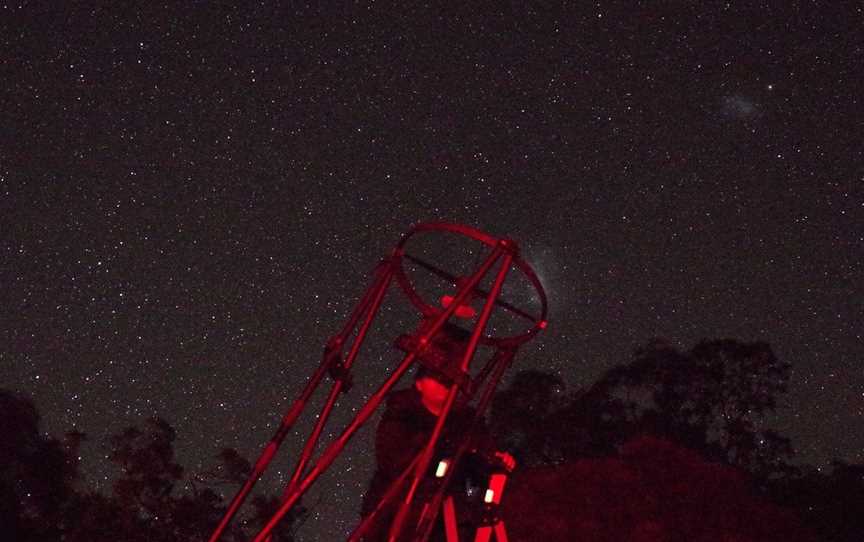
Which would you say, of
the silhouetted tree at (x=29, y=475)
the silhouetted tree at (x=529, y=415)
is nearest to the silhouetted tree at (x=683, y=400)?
the silhouetted tree at (x=529, y=415)

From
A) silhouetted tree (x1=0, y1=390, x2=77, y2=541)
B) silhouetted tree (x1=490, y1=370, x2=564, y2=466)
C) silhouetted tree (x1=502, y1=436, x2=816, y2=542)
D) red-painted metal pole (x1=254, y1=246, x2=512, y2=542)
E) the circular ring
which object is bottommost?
red-painted metal pole (x1=254, y1=246, x2=512, y2=542)

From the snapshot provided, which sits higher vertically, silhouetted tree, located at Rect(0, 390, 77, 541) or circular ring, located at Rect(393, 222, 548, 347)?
silhouetted tree, located at Rect(0, 390, 77, 541)

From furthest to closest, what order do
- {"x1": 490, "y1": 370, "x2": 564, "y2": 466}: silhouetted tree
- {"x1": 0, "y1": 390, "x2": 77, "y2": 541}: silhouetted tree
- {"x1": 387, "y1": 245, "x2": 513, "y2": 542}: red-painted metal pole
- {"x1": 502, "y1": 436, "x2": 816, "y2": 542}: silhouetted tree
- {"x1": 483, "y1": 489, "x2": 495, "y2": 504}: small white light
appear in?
{"x1": 490, "y1": 370, "x2": 564, "y2": 466}: silhouetted tree
{"x1": 0, "y1": 390, "x2": 77, "y2": 541}: silhouetted tree
{"x1": 502, "y1": 436, "x2": 816, "y2": 542}: silhouetted tree
{"x1": 483, "y1": 489, "x2": 495, "y2": 504}: small white light
{"x1": 387, "y1": 245, "x2": 513, "y2": 542}: red-painted metal pole

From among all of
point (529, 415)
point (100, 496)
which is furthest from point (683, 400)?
point (100, 496)

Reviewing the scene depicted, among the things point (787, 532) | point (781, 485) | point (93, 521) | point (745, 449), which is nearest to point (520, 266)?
point (787, 532)

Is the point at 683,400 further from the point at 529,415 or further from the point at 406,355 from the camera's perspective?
the point at 406,355

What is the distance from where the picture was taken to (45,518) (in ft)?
63.5

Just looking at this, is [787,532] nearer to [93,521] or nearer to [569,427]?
[569,427]

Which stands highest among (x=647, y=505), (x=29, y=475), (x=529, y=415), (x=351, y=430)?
(x=529, y=415)

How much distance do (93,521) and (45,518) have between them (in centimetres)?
103

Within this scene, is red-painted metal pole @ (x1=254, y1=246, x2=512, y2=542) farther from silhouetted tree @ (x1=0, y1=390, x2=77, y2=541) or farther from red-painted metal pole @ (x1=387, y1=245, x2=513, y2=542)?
silhouetted tree @ (x1=0, y1=390, x2=77, y2=541)

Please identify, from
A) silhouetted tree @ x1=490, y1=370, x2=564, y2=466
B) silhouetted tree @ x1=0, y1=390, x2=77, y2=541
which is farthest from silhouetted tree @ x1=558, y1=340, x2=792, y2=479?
silhouetted tree @ x1=0, y1=390, x2=77, y2=541

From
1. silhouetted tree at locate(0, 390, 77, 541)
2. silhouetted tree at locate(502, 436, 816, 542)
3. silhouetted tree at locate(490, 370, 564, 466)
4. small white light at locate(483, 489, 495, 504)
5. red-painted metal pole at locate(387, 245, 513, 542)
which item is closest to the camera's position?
red-painted metal pole at locate(387, 245, 513, 542)

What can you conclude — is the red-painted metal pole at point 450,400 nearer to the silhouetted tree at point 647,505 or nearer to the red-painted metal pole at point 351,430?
the red-painted metal pole at point 351,430
